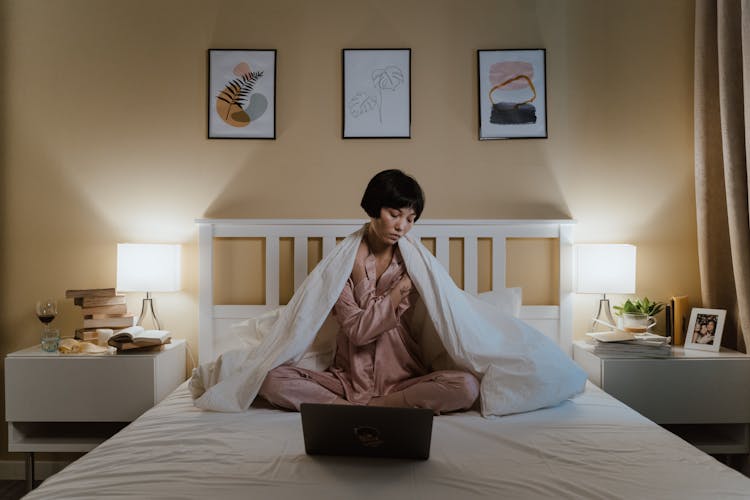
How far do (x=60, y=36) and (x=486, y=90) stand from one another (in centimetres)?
207

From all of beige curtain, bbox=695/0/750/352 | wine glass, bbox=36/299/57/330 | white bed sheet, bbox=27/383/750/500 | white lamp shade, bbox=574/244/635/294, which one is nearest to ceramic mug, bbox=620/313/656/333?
white lamp shade, bbox=574/244/635/294

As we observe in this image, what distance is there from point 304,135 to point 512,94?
1012 millimetres

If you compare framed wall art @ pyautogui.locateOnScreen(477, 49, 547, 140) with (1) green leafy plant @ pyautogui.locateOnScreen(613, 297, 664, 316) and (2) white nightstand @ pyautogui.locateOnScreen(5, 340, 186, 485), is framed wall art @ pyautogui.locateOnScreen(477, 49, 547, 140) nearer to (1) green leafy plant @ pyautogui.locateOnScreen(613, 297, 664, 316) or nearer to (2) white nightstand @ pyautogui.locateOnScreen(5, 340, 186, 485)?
(1) green leafy plant @ pyautogui.locateOnScreen(613, 297, 664, 316)

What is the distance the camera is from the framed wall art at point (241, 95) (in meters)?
2.65

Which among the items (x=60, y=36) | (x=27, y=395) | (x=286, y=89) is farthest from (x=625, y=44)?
(x=27, y=395)

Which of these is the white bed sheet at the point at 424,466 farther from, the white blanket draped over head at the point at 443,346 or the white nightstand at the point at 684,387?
the white nightstand at the point at 684,387

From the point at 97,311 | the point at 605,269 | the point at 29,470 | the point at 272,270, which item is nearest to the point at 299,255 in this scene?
the point at 272,270

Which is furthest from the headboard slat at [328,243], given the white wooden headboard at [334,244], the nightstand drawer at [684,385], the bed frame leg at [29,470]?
the bed frame leg at [29,470]

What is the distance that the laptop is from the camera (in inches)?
48.9

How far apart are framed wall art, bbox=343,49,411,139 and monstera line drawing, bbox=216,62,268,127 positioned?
419mm

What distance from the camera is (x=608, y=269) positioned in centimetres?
244

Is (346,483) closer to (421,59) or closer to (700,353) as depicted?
(700,353)

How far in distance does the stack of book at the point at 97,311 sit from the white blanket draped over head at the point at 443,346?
0.71m

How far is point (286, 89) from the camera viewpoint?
105 inches
